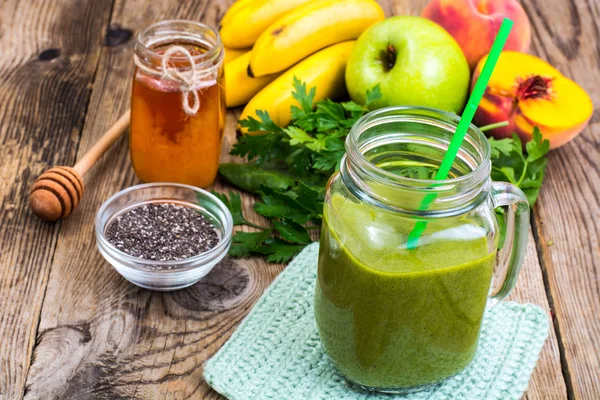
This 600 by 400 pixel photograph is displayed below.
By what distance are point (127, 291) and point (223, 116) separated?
1.21 ft

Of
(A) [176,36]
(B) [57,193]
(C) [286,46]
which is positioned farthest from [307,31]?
(B) [57,193]

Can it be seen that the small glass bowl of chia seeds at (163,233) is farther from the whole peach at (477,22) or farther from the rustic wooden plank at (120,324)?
the whole peach at (477,22)

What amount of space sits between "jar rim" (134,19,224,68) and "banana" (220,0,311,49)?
279 millimetres

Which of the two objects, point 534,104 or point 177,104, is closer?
point 177,104

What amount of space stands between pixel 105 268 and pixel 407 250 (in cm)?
54

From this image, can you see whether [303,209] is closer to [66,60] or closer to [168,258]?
[168,258]

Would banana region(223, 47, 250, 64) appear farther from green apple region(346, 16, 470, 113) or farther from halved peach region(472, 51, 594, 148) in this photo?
halved peach region(472, 51, 594, 148)

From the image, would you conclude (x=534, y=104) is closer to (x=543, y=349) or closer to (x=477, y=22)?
(x=477, y=22)

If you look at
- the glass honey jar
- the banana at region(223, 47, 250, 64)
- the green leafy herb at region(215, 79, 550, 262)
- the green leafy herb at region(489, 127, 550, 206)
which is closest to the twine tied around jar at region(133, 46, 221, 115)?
the glass honey jar

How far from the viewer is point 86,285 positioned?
1190 millimetres

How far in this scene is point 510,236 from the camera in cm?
102

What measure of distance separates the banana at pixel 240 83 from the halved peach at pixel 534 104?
1.37ft

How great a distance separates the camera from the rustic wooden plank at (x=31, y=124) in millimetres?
1128

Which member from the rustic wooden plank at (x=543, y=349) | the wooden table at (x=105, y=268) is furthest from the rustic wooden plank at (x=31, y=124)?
the rustic wooden plank at (x=543, y=349)
